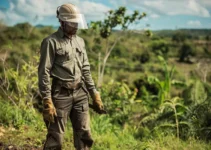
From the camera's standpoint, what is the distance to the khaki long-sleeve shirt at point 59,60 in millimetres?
3395

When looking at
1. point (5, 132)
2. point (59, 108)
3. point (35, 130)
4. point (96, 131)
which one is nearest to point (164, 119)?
point (96, 131)

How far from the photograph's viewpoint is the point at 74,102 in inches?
147

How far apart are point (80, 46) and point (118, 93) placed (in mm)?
5078

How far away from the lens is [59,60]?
11.6ft

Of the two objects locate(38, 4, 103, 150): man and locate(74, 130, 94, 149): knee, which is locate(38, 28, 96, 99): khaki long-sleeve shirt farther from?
locate(74, 130, 94, 149): knee

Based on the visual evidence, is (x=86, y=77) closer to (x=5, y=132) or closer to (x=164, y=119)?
(x=5, y=132)

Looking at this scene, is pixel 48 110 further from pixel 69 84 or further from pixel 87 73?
pixel 87 73

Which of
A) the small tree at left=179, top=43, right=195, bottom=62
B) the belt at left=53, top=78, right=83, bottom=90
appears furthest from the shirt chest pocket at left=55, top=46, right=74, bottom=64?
the small tree at left=179, top=43, right=195, bottom=62

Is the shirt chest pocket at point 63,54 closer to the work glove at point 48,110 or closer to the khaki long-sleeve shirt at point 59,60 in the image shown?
the khaki long-sleeve shirt at point 59,60

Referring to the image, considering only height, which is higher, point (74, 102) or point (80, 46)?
point (80, 46)

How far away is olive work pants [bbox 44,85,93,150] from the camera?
3590mm

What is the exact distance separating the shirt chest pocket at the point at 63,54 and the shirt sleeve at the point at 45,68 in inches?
2.8

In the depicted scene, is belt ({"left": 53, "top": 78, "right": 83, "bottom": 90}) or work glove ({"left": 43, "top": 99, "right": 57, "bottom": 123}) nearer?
work glove ({"left": 43, "top": 99, "right": 57, "bottom": 123})

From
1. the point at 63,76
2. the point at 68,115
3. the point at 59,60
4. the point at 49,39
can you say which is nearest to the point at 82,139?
the point at 68,115
